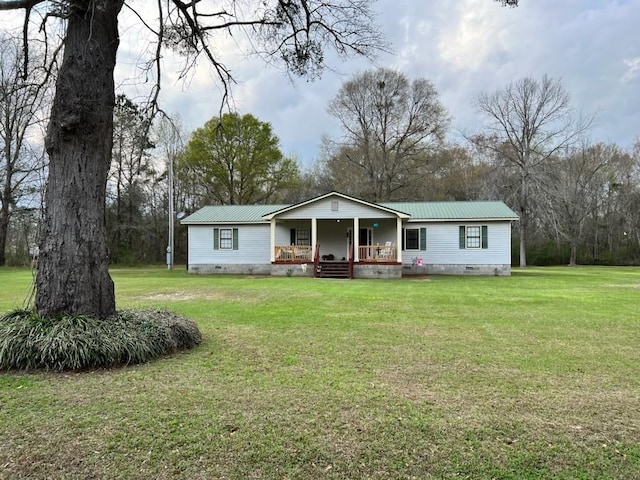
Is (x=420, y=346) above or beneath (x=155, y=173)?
beneath

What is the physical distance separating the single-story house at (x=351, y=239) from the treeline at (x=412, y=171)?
1040 centimetres

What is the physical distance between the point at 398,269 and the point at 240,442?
16728 millimetres

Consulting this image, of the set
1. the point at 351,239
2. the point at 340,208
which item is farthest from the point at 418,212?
the point at 340,208

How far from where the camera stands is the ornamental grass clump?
4.68 metres

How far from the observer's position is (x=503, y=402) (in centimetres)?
375

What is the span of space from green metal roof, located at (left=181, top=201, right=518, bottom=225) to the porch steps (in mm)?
4033

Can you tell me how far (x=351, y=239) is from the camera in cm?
2259

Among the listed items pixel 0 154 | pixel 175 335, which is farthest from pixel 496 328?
pixel 0 154

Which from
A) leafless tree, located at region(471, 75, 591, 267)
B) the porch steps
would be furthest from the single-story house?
leafless tree, located at region(471, 75, 591, 267)

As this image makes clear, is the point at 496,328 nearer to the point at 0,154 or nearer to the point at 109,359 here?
the point at 109,359

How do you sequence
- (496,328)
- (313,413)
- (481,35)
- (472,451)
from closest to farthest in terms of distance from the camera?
1. (472,451)
2. (313,413)
3. (496,328)
4. (481,35)

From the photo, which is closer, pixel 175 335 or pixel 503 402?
pixel 503 402

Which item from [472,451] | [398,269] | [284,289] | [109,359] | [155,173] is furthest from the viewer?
[155,173]

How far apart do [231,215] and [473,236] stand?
13225 millimetres
